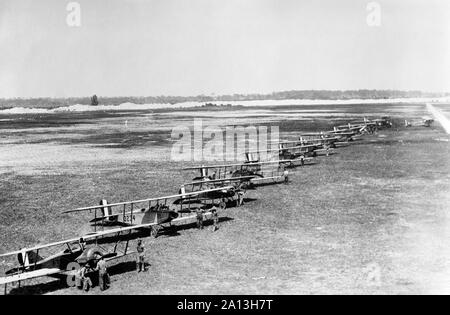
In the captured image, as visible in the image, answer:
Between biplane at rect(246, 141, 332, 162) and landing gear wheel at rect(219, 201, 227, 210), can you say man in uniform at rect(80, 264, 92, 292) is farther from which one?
biplane at rect(246, 141, 332, 162)

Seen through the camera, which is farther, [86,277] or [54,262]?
[54,262]

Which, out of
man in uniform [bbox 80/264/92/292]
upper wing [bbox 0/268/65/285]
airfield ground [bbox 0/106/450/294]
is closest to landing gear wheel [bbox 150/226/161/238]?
airfield ground [bbox 0/106/450/294]

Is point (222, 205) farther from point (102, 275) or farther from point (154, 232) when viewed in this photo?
point (102, 275)

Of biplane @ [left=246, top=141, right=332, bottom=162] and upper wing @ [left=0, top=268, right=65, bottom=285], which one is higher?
biplane @ [left=246, top=141, right=332, bottom=162]


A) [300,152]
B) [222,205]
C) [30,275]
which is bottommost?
[222,205]

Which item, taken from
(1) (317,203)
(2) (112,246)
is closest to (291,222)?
(1) (317,203)

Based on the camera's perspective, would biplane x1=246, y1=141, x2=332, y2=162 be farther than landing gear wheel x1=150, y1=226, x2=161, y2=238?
Yes

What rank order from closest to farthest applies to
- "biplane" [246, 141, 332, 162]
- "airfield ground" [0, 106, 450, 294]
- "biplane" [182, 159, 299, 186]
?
"airfield ground" [0, 106, 450, 294] → "biplane" [182, 159, 299, 186] → "biplane" [246, 141, 332, 162]

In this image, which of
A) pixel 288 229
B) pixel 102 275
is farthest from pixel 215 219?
pixel 102 275
